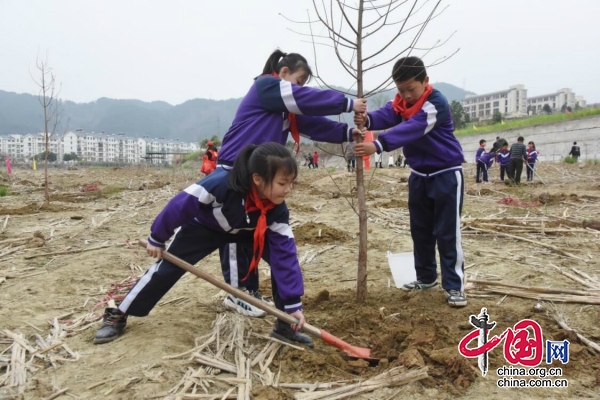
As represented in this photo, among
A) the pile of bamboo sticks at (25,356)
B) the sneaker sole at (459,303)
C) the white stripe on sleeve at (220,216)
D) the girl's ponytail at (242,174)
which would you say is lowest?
the pile of bamboo sticks at (25,356)

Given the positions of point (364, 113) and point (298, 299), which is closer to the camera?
point (298, 299)

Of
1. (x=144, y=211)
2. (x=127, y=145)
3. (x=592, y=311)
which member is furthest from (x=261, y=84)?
(x=127, y=145)

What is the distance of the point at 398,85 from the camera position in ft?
11.4

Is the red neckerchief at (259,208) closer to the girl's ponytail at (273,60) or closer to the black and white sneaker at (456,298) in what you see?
the girl's ponytail at (273,60)

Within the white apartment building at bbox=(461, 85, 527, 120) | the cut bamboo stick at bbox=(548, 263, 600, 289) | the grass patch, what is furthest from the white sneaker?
the white apartment building at bbox=(461, 85, 527, 120)

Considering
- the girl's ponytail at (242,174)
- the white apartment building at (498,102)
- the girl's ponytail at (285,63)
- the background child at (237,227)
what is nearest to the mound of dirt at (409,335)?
the background child at (237,227)

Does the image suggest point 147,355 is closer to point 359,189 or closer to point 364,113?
point 359,189

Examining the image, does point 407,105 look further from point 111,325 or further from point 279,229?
point 111,325

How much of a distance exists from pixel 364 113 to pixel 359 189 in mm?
536

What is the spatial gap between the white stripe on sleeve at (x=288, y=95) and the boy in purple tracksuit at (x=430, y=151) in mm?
478

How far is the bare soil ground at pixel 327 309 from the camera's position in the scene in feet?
7.77

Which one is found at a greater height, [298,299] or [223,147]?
[223,147]

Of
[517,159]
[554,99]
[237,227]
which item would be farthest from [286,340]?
[554,99]

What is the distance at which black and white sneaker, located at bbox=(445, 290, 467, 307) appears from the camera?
337 centimetres
